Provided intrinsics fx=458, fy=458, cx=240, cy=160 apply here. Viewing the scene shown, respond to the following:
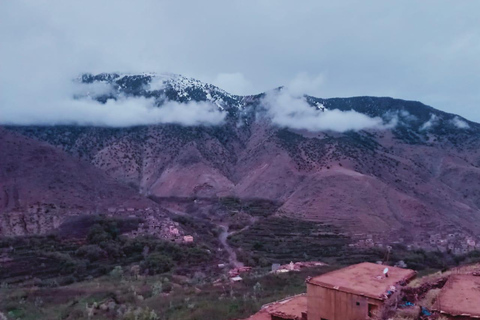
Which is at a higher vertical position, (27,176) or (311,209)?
(27,176)

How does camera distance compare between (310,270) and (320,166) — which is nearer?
(310,270)

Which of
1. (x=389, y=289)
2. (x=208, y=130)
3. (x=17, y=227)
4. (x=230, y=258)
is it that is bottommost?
(x=230, y=258)

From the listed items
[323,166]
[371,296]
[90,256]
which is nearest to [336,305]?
[371,296]

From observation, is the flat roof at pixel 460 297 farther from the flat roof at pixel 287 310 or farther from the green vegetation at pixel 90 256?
the green vegetation at pixel 90 256

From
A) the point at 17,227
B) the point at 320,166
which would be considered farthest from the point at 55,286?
the point at 320,166

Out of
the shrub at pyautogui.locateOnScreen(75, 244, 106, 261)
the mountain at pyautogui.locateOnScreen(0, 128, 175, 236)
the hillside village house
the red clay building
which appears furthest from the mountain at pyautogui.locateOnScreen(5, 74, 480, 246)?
the red clay building

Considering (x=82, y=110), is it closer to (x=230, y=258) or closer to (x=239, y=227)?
(x=239, y=227)

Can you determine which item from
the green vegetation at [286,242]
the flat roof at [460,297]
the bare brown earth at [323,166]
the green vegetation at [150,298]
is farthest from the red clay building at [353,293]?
the bare brown earth at [323,166]

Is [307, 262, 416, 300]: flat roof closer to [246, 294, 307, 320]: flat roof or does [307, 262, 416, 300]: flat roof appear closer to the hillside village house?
the hillside village house
